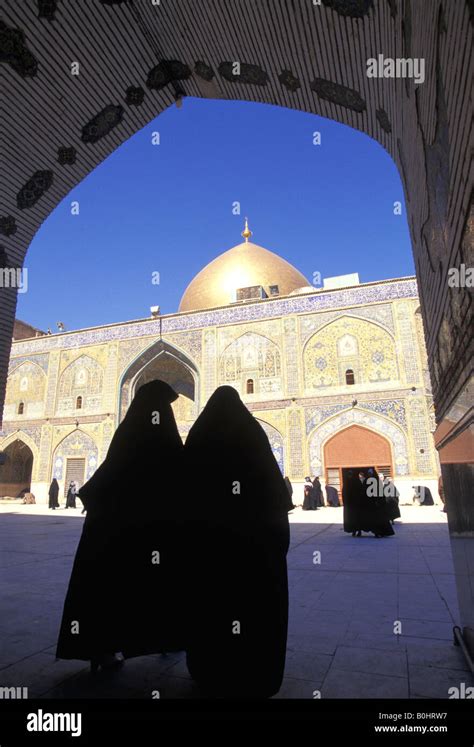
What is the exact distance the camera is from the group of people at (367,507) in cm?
581

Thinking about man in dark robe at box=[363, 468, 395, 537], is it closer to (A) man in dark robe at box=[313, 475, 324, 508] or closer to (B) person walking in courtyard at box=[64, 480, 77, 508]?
(A) man in dark robe at box=[313, 475, 324, 508]

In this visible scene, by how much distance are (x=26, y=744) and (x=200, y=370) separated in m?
12.5

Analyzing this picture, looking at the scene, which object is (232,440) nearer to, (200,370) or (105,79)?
(105,79)

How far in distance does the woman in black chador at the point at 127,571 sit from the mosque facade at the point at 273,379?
34.4 feet

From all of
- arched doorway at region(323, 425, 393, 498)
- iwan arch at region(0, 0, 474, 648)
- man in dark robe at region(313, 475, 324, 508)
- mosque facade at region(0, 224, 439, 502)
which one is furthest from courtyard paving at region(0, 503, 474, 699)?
mosque facade at region(0, 224, 439, 502)

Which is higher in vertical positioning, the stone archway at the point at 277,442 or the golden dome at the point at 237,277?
the golden dome at the point at 237,277

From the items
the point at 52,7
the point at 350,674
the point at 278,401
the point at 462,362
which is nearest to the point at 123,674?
the point at 350,674

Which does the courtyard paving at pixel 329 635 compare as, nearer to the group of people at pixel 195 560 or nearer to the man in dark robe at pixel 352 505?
the group of people at pixel 195 560

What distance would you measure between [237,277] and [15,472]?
11.2 m

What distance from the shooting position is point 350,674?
1.62 meters

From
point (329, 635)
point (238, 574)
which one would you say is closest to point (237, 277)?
point (329, 635)

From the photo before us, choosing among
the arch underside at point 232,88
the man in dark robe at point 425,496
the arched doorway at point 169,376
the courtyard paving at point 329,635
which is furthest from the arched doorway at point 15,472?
the arch underside at point 232,88

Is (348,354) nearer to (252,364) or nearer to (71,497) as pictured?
(252,364)

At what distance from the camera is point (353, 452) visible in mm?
11781
